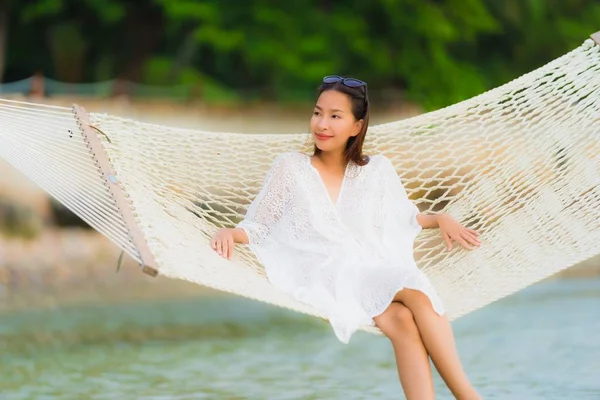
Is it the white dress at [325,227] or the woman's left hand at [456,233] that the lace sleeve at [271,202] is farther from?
the woman's left hand at [456,233]

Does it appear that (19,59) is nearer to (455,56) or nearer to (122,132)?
(455,56)

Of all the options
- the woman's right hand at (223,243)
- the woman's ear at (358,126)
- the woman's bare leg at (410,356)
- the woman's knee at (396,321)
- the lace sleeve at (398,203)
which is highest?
the woman's ear at (358,126)

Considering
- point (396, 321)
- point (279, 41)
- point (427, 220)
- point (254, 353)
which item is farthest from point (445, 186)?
point (279, 41)

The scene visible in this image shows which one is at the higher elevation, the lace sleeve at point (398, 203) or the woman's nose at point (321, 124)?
the woman's nose at point (321, 124)

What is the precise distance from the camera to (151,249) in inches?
100

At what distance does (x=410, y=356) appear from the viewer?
271 centimetres

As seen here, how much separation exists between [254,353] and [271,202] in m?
2.10

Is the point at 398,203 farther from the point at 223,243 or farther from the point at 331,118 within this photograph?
the point at 223,243

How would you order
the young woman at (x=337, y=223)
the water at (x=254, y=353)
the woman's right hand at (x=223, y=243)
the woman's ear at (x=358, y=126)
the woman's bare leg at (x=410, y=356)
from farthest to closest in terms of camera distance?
the water at (x=254, y=353)
the woman's ear at (x=358, y=126)
the woman's right hand at (x=223, y=243)
the young woman at (x=337, y=223)
the woman's bare leg at (x=410, y=356)

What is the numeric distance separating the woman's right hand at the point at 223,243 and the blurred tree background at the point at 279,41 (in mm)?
6908

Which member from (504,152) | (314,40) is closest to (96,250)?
(314,40)

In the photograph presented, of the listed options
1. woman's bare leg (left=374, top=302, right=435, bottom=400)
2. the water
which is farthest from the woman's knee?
the water

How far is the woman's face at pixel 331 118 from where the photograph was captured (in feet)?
9.84

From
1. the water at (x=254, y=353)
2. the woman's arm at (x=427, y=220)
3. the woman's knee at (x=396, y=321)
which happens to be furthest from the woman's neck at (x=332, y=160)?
the water at (x=254, y=353)
